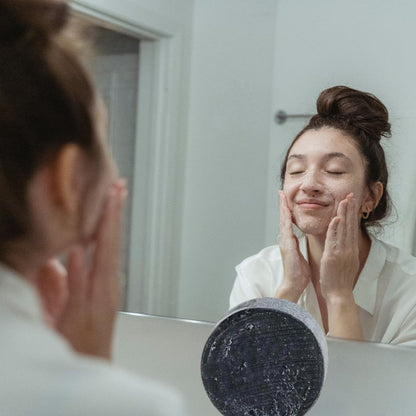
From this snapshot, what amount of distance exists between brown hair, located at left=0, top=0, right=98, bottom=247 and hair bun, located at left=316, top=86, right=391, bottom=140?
2.06 ft

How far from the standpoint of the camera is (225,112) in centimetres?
101

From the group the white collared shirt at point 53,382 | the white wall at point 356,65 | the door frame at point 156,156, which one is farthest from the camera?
the door frame at point 156,156

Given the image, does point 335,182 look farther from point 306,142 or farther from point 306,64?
point 306,64

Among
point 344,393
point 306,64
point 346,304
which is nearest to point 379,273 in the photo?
point 346,304

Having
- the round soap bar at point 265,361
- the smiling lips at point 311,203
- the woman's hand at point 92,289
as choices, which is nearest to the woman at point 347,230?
the smiling lips at point 311,203

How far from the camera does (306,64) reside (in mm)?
958

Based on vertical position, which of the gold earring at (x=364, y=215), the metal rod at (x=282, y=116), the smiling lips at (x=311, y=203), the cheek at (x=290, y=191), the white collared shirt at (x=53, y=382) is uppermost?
the metal rod at (x=282, y=116)

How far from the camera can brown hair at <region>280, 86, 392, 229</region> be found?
910 mm

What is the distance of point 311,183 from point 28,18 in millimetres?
643

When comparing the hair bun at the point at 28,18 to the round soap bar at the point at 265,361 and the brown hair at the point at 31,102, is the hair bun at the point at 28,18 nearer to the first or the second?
the brown hair at the point at 31,102

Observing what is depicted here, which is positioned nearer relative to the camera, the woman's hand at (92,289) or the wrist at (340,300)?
the woman's hand at (92,289)

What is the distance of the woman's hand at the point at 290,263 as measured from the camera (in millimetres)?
962

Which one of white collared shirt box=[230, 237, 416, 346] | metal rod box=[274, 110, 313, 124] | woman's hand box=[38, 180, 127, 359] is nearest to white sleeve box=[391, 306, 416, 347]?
white collared shirt box=[230, 237, 416, 346]

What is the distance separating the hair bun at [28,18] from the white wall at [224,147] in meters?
0.65
